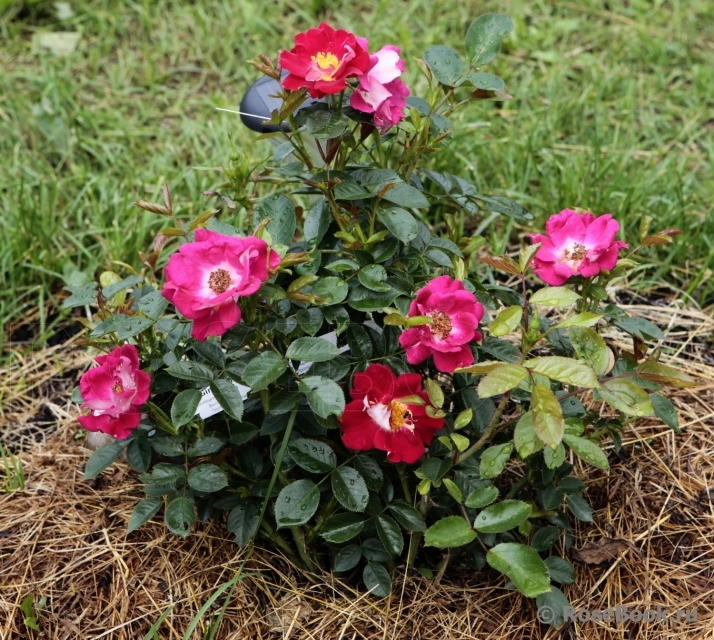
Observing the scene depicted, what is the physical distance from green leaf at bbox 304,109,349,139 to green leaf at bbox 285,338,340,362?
1.04ft

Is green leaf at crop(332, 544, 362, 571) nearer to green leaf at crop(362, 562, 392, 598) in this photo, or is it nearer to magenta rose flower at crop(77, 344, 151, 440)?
green leaf at crop(362, 562, 392, 598)

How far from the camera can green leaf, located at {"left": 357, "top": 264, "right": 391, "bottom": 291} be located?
4.04ft

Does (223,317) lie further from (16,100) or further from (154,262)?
(16,100)

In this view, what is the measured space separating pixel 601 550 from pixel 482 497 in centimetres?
38

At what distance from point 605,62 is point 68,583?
251 cm

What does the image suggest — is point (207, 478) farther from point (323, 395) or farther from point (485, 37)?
point (485, 37)

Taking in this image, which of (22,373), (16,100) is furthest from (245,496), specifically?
(16,100)

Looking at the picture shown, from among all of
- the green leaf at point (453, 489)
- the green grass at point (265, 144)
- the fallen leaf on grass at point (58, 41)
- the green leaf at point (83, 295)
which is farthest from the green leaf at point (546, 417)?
the fallen leaf on grass at point (58, 41)

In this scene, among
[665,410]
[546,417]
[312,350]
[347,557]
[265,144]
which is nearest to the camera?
[546,417]

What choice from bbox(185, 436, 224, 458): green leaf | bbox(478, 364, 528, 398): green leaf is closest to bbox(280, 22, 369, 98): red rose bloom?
bbox(478, 364, 528, 398): green leaf

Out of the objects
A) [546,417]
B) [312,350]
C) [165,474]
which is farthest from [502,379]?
[165,474]

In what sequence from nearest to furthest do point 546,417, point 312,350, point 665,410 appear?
point 546,417 → point 312,350 → point 665,410

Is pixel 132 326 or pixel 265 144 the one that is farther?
pixel 265 144

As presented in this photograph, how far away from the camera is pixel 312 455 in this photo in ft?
4.25
